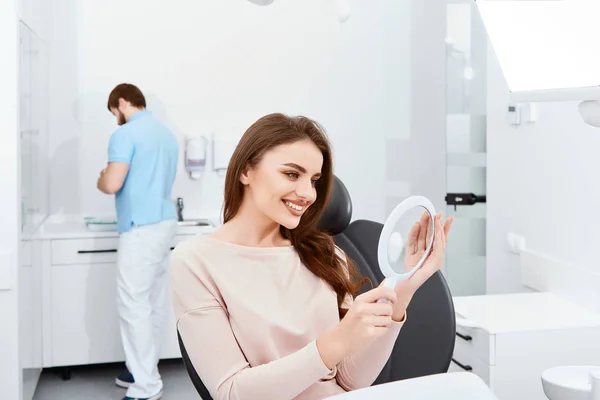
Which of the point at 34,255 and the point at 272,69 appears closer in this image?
the point at 34,255

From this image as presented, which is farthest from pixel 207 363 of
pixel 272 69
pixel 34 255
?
pixel 272 69

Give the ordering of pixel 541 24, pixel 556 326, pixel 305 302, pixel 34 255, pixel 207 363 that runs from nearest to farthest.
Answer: pixel 541 24 → pixel 207 363 → pixel 305 302 → pixel 556 326 → pixel 34 255

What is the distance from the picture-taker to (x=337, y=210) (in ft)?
6.84

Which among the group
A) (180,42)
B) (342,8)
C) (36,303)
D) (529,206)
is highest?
(180,42)

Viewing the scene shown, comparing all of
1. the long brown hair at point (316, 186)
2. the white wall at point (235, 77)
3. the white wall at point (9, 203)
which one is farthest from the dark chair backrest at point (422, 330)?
the white wall at point (235, 77)

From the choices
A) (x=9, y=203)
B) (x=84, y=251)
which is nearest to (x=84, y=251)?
(x=84, y=251)

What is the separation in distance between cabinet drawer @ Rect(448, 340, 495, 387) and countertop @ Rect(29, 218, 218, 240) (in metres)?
1.81

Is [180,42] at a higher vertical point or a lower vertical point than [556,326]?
higher

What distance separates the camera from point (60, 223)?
13.8 feet

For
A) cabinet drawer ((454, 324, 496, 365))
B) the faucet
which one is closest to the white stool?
cabinet drawer ((454, 324, 496, 365))

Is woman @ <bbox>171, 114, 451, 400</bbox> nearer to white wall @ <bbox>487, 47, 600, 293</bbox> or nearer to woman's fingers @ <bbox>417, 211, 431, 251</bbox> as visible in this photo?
woman's fingers @ <bbox>417, 211, 431, 251</bbox>

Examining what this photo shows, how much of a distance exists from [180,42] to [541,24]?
11.0 ft

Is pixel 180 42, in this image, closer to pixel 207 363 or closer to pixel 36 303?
pixel 36 303

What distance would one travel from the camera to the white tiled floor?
377 centimetres
